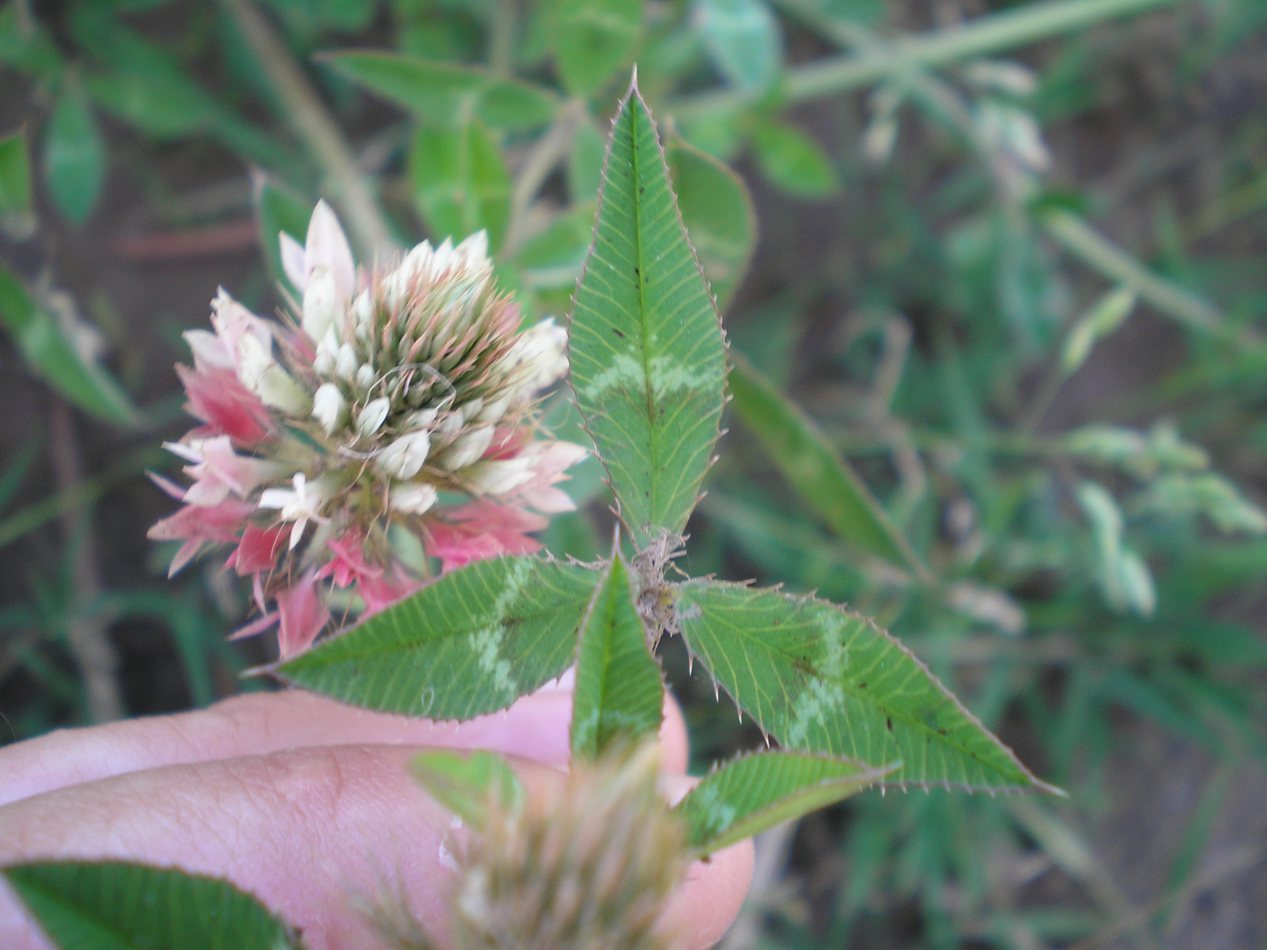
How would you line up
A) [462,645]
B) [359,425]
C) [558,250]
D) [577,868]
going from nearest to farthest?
→ [577,868], [462,645], [359,425], [558,250]

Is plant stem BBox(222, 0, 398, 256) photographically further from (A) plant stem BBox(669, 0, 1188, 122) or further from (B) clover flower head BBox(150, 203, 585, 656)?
(B) clover flower head BBox(150, 203, 585, 656)

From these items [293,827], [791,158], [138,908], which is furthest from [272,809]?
[791,158]

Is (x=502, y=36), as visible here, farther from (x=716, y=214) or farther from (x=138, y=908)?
(x=138, y=908)

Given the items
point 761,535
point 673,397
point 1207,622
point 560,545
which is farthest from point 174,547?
point 1207,622

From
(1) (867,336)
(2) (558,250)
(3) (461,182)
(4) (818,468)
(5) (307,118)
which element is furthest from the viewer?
(1) (867,336)

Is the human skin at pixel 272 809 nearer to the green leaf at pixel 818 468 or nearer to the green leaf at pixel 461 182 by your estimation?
the green leaf at pixel 818 468

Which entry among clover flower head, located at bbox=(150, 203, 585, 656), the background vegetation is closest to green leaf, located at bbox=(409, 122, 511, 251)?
the background vegetation

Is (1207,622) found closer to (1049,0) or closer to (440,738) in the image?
(1049,0)
